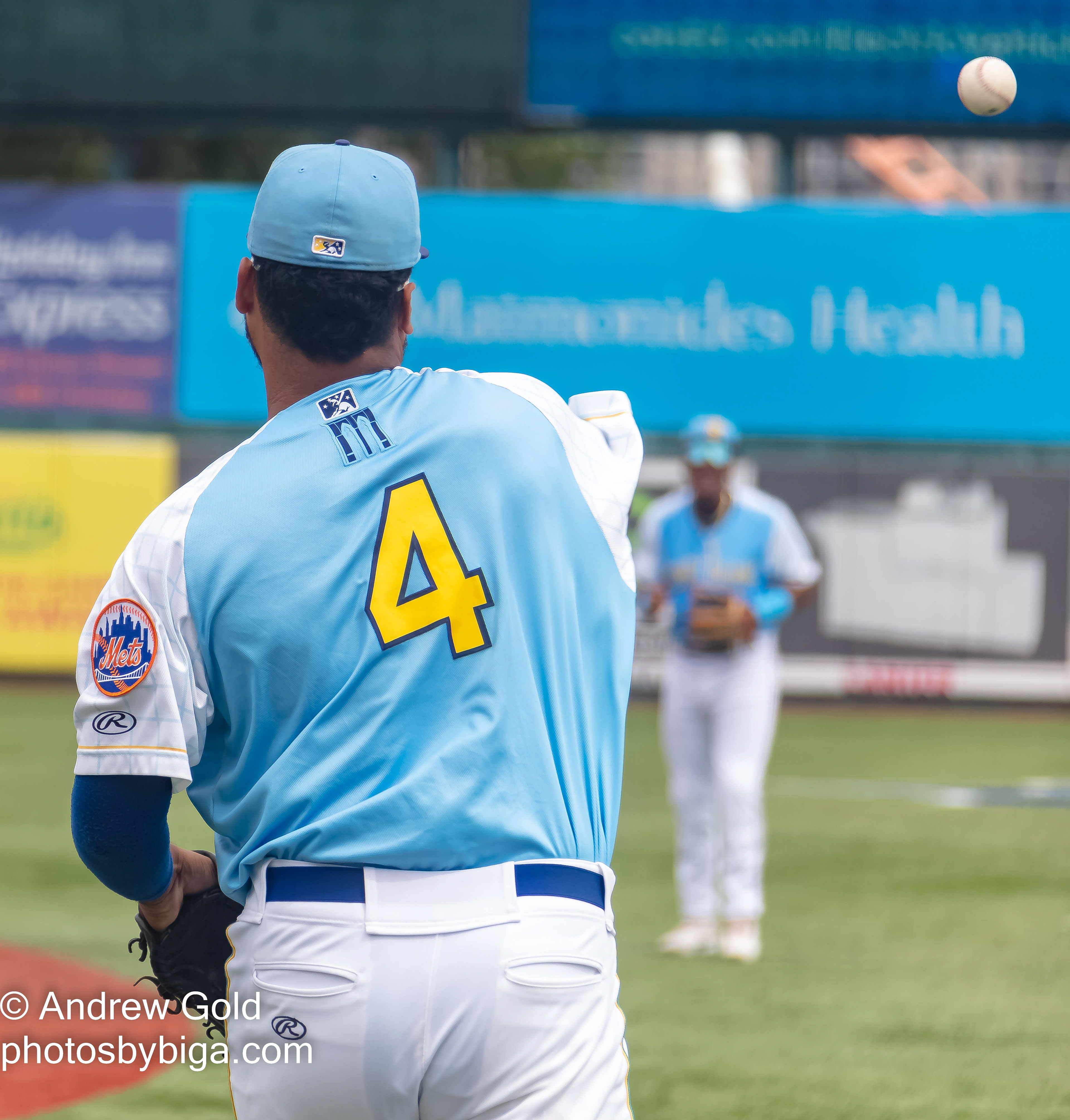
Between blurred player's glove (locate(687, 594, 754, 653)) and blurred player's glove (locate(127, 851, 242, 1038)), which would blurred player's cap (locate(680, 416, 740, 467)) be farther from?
blurred player's glove (locate(127, 851, 242, 1038))

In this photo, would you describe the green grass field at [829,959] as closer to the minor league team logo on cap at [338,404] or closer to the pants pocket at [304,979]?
the pants pocket at [304,979]

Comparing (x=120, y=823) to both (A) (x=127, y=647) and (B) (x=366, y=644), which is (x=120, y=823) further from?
(B) (x=366, y=644)

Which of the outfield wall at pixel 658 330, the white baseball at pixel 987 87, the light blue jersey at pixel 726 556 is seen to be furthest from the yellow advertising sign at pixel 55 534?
the white baseball at pixel 987 87

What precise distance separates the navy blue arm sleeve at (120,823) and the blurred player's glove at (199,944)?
0.16 meters

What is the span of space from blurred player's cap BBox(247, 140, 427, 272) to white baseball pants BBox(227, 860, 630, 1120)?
787 mm

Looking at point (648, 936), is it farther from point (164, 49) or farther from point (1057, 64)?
point (164, 49)

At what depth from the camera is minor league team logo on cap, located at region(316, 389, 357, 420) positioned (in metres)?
2.12

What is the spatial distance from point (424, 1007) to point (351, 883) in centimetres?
18

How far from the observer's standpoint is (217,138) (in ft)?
90.3

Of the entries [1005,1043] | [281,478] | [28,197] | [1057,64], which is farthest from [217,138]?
[281,478]

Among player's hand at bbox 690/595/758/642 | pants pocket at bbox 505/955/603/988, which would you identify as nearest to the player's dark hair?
pants pocket at bbox 505/955/603/988

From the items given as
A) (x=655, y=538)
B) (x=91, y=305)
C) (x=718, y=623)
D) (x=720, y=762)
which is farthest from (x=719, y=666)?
(x=91, y=305)

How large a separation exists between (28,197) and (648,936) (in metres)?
13.5

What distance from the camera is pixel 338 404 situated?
2.13 metres
